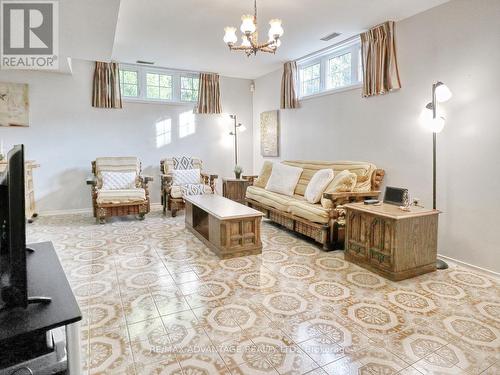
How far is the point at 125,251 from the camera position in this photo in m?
3.42

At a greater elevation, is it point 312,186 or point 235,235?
point 312,186

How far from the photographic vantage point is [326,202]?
346cm

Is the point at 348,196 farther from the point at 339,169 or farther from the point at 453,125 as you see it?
the point at 453,125

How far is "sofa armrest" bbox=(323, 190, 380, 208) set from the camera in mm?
3399

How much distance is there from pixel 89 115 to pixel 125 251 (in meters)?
2.95

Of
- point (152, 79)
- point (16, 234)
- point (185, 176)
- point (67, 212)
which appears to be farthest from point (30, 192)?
point (16, 234)

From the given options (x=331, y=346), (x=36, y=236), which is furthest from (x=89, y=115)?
(x=331, y=346)

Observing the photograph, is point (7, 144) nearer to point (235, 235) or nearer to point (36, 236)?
point (36, 236)

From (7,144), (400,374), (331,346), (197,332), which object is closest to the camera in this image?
(400,374)

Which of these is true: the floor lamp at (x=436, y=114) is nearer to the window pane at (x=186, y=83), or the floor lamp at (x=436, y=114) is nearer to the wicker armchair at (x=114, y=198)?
the wicker armchair at (x=114, y=198)

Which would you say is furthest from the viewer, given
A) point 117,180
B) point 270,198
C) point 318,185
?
point 117,180

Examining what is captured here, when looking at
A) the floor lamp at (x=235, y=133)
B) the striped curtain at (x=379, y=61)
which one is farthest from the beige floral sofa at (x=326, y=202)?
the floor lamp at (x=235, y=133)

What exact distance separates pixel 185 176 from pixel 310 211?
2.64m

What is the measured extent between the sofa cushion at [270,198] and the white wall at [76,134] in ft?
6.13
